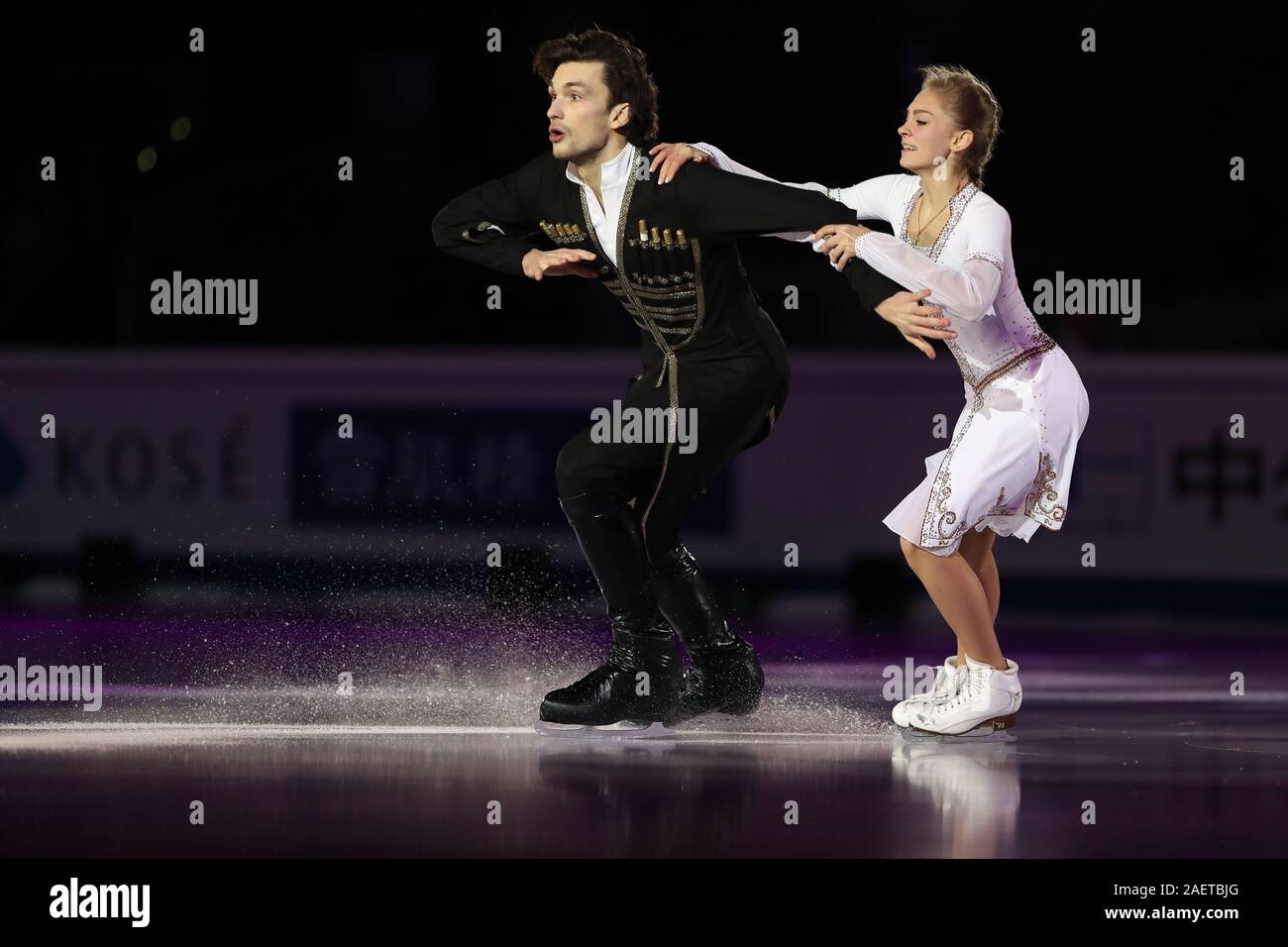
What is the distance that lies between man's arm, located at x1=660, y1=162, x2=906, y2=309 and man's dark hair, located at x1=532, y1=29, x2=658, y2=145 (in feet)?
0.82

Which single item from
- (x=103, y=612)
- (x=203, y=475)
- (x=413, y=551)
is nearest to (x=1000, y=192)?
(x=413, y=551)

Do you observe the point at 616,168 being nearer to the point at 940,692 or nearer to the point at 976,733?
the point at 940,692

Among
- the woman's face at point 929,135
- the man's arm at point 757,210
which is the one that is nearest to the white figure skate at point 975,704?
the man's arm at point 757,210

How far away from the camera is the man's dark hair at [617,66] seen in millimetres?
5238

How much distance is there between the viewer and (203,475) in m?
9.27

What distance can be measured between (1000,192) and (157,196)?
4.46 metres

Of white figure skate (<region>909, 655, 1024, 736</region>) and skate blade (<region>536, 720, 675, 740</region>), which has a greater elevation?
white figure skate (<region>909, 655, 1024, 736</region>)

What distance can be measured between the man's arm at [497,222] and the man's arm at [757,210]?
0.47 m

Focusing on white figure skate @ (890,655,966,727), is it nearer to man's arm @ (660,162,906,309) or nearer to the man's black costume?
the man's black costume

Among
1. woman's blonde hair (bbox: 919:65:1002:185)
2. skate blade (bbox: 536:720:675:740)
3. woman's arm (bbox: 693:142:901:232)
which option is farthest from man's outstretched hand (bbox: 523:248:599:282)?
skate blade (bbox: 536:720:675:740)

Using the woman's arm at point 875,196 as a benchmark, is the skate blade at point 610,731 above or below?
below

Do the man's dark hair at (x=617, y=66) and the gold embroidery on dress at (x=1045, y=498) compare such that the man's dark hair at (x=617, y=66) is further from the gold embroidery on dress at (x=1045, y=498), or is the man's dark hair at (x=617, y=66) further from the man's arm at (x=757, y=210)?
the gold embroidery on dress at (x=1045, y=498)

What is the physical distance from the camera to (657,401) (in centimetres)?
539

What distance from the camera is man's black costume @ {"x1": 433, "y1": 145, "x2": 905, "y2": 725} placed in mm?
5223
